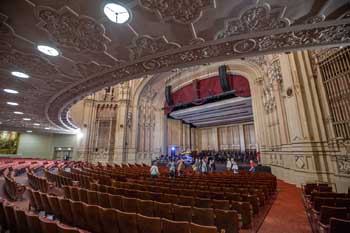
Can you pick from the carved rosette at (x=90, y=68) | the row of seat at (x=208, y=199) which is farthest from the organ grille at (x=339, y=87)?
the carved rosette at (x=90, y=68)

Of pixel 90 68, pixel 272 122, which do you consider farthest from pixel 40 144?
pixel 272 122

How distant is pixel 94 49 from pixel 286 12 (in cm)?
413

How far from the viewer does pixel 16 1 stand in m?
2.64

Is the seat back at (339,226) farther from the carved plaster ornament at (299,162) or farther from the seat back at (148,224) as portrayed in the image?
the carved plaster ornament at (299,162)

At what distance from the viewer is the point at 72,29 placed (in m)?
3.28

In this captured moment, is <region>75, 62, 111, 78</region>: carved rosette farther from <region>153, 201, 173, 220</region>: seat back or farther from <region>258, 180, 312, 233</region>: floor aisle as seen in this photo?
<region>258, 180, 312, 233</region>: floor aisle

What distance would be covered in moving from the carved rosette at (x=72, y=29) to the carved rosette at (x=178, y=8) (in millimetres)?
1175

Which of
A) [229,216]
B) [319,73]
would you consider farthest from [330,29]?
[319,73]

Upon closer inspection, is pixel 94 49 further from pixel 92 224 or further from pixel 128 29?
pixel 92 224

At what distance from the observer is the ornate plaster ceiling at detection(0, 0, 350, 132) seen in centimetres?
280

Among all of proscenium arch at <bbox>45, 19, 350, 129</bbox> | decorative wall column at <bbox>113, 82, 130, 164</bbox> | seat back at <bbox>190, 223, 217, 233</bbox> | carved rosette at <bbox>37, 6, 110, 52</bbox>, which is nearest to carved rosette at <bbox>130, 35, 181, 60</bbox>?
proscenium arch at <bbox>45, 19, 350, 129</bbox>

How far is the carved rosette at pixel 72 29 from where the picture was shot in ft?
9.57

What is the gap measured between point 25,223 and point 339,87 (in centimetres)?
982

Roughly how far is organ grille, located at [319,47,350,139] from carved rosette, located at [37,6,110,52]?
8312 millimetres
